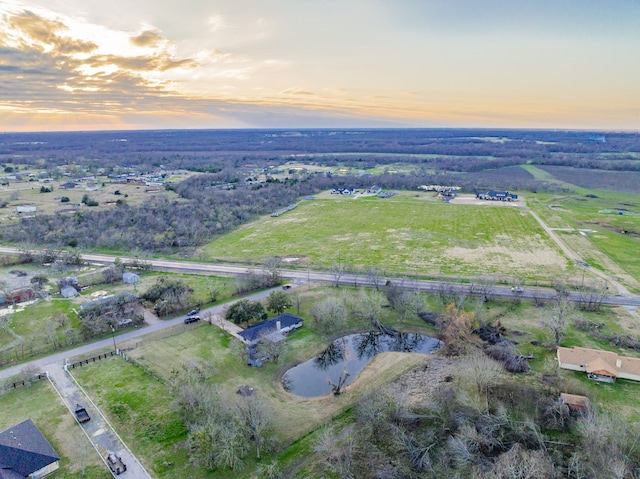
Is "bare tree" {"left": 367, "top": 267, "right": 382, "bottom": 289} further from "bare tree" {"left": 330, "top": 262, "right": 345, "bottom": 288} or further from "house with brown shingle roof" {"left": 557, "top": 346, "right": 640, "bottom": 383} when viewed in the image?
"house with brown shingle roof" {"left": 557, "top": 346, "right": 640, "bottom": 383}


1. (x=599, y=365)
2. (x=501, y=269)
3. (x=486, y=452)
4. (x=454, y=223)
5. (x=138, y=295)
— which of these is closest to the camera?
(x=486, y=452)

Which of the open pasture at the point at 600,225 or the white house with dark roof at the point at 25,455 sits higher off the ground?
the open pasture at the point at 600,225

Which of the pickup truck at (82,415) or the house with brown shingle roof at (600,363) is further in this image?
the house with brown shingle roof at (600,363)

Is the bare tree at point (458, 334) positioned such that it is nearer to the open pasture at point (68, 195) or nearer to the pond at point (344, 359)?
the pond at point (344, 359)

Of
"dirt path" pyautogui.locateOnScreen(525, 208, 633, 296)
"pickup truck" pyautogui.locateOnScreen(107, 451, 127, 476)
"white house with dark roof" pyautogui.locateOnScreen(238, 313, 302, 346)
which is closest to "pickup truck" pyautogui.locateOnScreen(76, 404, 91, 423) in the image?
"pickup truck" pyautogui.locateOnScreen(107, 451, 127, 476)

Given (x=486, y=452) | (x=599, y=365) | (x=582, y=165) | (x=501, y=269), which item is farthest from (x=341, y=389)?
(x=582, y=165)

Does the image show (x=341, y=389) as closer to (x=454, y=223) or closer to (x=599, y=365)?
(x=599, y=365)

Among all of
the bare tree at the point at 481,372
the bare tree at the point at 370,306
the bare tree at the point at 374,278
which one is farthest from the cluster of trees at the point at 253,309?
the bare tree at the point at 481,372
